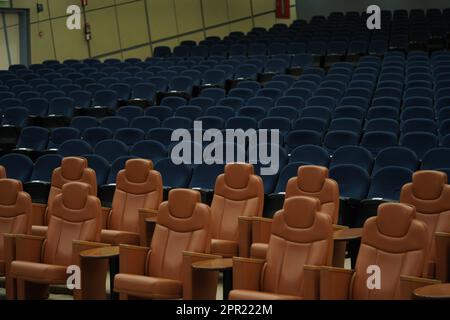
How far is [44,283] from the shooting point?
614 cm

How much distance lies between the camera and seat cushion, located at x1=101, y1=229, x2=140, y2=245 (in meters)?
6.82

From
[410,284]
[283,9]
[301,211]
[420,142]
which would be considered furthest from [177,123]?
[283,9]

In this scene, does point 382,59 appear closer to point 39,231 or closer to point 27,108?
point 27,108

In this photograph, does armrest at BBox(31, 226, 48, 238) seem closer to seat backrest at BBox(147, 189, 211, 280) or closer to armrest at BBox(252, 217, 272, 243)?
seat backrest at BBox(147, 189, 211, 280)

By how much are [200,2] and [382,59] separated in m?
6.29

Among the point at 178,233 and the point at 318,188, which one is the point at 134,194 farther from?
the point at 318,188

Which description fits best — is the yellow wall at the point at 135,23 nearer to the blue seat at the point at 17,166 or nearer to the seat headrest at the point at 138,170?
the blue seat at the point at 17,166

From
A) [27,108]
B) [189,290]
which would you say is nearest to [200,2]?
[27,108]

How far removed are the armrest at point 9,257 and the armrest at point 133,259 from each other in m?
0.97

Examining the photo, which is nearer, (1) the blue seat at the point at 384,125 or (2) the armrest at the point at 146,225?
(2) the armrest at the point at 146,225

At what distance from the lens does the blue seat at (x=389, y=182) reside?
7242 mm

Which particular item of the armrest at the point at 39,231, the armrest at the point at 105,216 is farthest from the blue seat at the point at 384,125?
the armrest at the point at 39,231

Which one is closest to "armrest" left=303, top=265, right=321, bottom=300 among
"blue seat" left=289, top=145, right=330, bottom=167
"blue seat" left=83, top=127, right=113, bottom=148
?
"blue seat" left=289, top=145, right=330, bottom=167

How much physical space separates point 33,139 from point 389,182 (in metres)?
4.67
